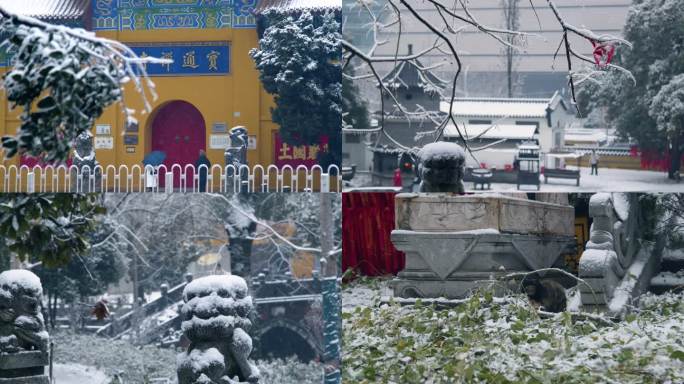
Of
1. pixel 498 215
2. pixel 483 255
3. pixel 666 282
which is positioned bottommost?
pixel 666 282

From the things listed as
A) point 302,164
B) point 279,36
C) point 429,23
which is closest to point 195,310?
point 302,164

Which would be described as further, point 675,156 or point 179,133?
point 179,133

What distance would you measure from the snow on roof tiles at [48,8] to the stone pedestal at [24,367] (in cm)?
139

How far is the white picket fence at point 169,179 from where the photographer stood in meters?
5.20

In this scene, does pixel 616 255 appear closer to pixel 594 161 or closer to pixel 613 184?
pixel 613 184

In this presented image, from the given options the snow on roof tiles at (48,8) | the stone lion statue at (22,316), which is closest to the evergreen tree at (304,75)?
the snow on roof tiles at (48,8)

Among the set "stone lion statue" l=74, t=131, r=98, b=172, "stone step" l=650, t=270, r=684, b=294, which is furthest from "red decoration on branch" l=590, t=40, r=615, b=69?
"stone lion statue" l=74, t=131, r=98, b=172

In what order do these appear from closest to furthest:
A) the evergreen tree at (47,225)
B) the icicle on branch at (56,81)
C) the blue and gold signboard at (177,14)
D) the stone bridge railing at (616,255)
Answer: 1. the icicle on branch at (56,81)
2. the stone bridge railing at (616,255)
3. the blue and gold signboard at (177,14)
4. the evergreen tree at (47,225)

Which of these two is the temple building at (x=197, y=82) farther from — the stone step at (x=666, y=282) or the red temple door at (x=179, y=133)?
the stone step at (x=666, y=282)

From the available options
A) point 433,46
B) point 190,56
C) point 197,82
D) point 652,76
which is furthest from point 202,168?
point 652,76

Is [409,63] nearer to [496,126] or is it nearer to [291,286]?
[496,126]

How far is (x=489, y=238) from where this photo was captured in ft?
16.3

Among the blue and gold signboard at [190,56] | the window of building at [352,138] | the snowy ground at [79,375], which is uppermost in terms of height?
the blue and gold signboard at [190,56]

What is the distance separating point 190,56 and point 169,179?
1.67 ft
